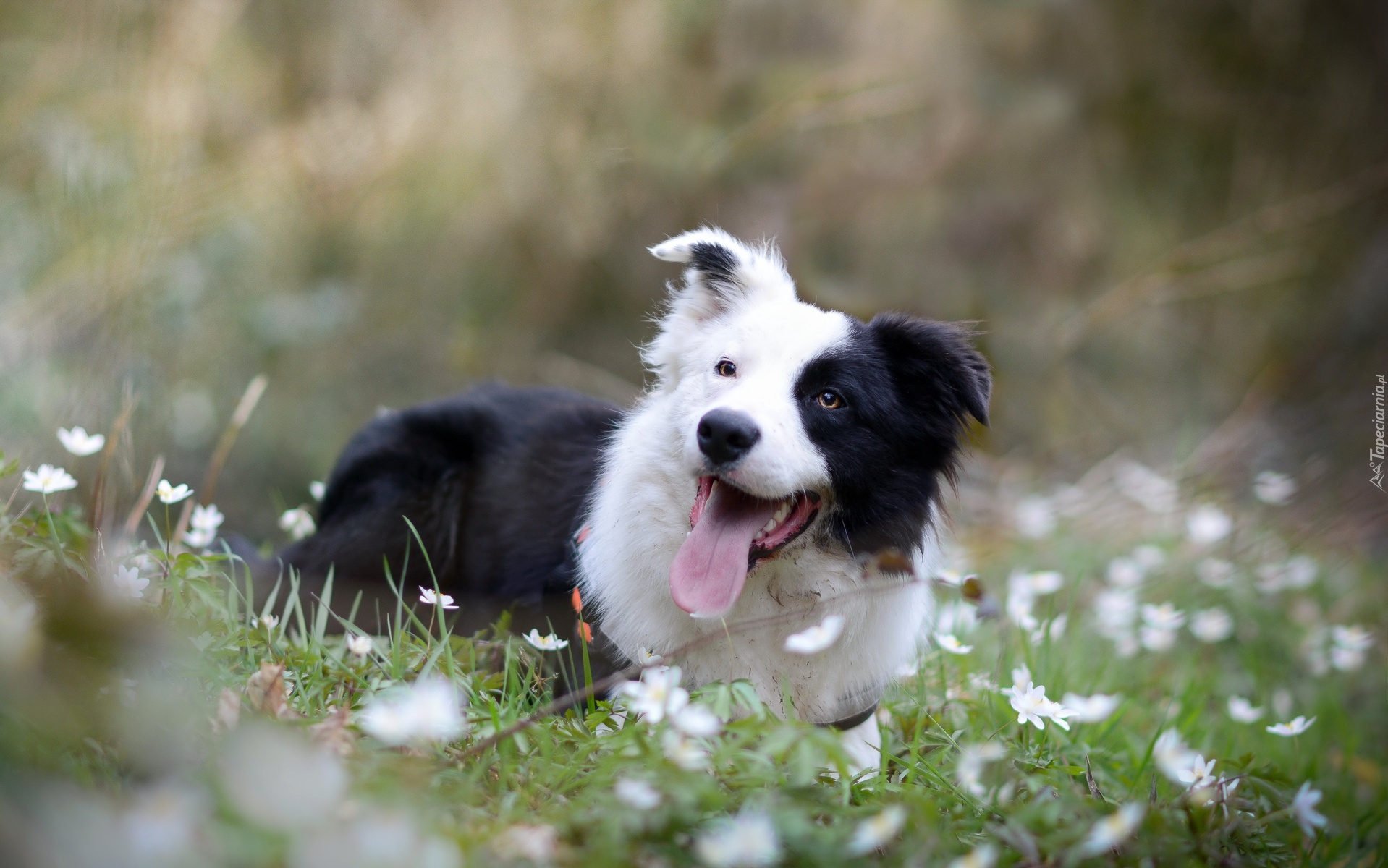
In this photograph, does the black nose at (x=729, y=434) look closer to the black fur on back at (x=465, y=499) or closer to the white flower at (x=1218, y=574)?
the black fur on back at (x=465, y=499)

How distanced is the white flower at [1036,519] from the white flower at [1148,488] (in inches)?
18.9

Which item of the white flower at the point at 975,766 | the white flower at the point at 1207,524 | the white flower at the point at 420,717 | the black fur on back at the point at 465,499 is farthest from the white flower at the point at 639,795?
the white flower at the point at 1207,524

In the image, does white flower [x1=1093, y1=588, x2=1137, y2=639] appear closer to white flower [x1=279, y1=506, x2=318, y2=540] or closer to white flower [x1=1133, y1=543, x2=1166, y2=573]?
white flower [x1=1133, y1=543, x2=1166, y2=573]

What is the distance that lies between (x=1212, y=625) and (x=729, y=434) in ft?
9.73

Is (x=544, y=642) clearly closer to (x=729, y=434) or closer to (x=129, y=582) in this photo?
(x=729, y=434)

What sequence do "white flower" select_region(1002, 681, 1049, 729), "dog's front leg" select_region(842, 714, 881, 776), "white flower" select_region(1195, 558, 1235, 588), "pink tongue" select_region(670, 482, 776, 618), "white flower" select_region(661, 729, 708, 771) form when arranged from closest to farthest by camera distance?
1. "white flower" select_region(661, 729, 708, 771)
2. "white flower" select_region(1002, 681, 1049, 729)
3. "pink tongue" select_region(670, 482, 776, 618)
4. "dog's front leg" select_region(842, 714, 881, 776)
5. "white flower" select_region(1195, 558, 1235, 588)

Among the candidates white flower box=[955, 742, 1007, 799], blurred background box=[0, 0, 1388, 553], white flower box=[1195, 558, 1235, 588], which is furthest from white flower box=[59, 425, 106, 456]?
white flower box=[1195, 558, 1235, 588]

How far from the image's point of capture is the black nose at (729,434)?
6.99 ft

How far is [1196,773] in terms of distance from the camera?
2.00 meters

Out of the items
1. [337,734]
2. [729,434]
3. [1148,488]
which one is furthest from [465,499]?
[1148,488]

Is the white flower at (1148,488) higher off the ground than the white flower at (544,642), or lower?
lower

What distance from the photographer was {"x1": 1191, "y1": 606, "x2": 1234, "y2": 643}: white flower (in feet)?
12.8

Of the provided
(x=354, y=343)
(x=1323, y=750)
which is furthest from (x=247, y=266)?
(x=1323, y=750)

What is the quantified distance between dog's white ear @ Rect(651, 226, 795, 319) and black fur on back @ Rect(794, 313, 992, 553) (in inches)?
13.5
